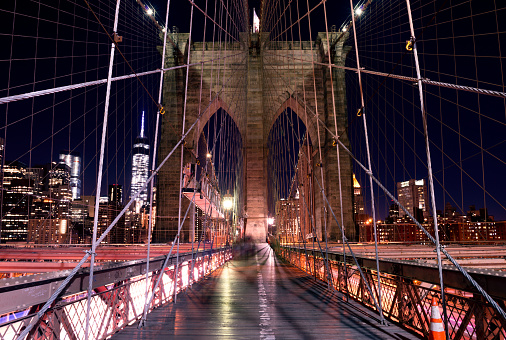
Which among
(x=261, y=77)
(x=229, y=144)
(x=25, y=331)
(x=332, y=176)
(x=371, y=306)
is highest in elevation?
(x=261, y=77)

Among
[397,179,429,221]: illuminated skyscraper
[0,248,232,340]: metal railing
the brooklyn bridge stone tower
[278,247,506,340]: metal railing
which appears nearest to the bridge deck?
[0,248,232,340]: metal railing

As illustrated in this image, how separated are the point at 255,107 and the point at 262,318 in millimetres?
16695

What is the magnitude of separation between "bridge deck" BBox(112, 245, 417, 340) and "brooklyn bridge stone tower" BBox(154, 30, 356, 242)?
13110mm

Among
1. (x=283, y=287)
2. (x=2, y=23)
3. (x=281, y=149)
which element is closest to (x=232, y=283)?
(x=283, y=287)

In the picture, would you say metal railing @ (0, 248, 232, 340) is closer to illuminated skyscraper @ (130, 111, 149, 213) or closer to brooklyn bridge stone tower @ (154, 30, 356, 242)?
illuminated skyscraper @ (130, 111, 149, 213)

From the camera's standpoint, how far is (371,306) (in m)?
4.81

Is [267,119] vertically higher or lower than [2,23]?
higher

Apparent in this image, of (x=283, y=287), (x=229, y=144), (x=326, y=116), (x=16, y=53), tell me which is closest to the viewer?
(x=283, y=287)

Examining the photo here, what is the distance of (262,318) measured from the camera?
388 cm

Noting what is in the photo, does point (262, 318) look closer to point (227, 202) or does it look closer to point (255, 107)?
point (227, 202)

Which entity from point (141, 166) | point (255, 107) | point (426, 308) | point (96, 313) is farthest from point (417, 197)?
point (96, 313)

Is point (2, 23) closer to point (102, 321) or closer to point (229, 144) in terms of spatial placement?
point (102, 321)

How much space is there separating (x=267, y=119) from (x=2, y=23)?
663 inches

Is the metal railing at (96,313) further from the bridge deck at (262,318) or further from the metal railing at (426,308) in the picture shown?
the metal railing at (426,308)
